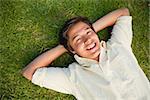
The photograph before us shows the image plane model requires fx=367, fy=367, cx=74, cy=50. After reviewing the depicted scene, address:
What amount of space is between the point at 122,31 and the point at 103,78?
458 mm

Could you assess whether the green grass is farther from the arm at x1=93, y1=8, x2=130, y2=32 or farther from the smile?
the smile

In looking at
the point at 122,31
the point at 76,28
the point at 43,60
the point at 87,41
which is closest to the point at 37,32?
the point at 43,60

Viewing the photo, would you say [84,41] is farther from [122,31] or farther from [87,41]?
[122,31]

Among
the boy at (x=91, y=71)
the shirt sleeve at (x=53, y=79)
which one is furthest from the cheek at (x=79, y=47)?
the shirt sleeve at (x=53, y=79)

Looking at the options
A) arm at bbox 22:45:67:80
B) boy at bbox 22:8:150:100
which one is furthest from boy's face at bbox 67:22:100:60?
arm at bbox 22:45:67:80

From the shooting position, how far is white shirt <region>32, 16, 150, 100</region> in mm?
2842

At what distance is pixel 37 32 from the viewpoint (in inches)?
128

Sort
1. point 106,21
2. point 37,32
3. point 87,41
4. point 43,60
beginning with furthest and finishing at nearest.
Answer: point 37,32, point 106,21, point 43,60, point 87,41

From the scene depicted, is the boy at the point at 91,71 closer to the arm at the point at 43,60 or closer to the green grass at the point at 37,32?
the arm at the point at 43,60

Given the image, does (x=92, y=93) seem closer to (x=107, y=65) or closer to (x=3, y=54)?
(x=107, y=65)

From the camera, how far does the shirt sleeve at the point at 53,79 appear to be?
2.88 m

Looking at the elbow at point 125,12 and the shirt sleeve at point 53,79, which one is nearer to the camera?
the shirt sleeve at point 53,79

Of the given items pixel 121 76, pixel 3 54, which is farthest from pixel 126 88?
pixel 3 54

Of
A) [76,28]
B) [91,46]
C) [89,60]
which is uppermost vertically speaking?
→ [76,28]
